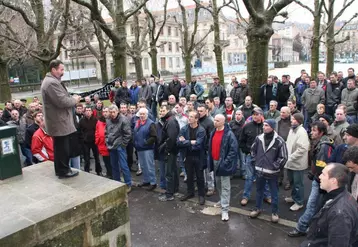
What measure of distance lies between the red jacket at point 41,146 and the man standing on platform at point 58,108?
211 cm

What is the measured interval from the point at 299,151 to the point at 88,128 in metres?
5.27

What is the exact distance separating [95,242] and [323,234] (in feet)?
9.26

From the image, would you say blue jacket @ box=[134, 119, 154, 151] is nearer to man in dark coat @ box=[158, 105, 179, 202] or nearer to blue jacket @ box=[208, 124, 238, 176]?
man in dark coat @ box=[158, 105, 179, 202]

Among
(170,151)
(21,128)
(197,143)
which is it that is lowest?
→ (170,151)

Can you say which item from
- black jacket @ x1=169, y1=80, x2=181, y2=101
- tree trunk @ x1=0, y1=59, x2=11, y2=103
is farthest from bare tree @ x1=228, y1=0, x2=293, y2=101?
tree trunk @ x1=0, y1=59, x2=11, y2=103

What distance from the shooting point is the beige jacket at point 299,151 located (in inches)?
235

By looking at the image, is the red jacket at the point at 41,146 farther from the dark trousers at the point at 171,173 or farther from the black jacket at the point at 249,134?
the black jacket at the point at 249,134

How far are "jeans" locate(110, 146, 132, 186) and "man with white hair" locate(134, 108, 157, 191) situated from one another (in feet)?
1.28

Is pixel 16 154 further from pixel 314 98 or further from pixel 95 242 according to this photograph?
pixel 314 98

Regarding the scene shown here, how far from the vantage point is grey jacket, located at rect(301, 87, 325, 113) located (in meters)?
10.4

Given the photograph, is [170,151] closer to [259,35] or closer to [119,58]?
[259,35]

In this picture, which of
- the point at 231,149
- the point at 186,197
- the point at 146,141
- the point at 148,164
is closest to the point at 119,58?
the point at 146,141

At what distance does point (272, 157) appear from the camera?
5598mm

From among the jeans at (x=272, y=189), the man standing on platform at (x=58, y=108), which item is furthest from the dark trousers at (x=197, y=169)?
the man standing on platform at (x=58, y=108)
